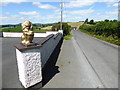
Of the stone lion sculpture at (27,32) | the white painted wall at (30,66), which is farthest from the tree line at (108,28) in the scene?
the stone lion sculpture at (27,32)

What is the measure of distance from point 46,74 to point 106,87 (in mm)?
2662

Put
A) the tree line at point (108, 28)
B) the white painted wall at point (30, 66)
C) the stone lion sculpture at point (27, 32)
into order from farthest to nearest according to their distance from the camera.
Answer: the tree line at point (108, 28) → the stone lion sculpture at point (27, 32) → the white painted wall at point (30, 66)

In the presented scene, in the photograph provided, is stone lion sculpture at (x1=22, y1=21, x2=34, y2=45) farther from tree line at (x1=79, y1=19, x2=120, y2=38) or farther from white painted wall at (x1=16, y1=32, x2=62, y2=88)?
tree line at (x1=79, y1=19, x2=120, y2=38)

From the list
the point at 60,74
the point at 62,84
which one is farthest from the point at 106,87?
the point at 60,74

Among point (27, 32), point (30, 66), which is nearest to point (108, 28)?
point (27, 32)

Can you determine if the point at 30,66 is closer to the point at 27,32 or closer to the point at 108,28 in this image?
the point at 27,32

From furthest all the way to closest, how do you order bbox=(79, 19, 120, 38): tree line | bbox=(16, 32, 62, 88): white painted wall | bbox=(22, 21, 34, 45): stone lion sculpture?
1. bbox=(79, 19, 120, 38): tree line
2. bbox=(22, 21, 34, 45): stone lion sculpture
3. bbox=(16, 32, 62, 88): white painted wall

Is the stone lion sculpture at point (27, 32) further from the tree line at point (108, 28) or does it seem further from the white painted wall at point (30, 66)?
the tree line at point (108, 28)

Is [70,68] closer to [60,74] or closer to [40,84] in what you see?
[60,74]

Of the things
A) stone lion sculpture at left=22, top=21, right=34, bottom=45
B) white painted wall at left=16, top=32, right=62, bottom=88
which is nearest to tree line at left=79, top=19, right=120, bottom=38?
white painted wall at left=16, top=32, right=62, bottom=88

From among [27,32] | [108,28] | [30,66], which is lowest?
[30,66]

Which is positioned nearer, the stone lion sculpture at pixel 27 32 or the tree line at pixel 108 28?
the stone lion sculpture at pixel 27 32

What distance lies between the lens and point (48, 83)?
16.7ft

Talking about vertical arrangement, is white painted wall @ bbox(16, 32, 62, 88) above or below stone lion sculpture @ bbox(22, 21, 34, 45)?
below
